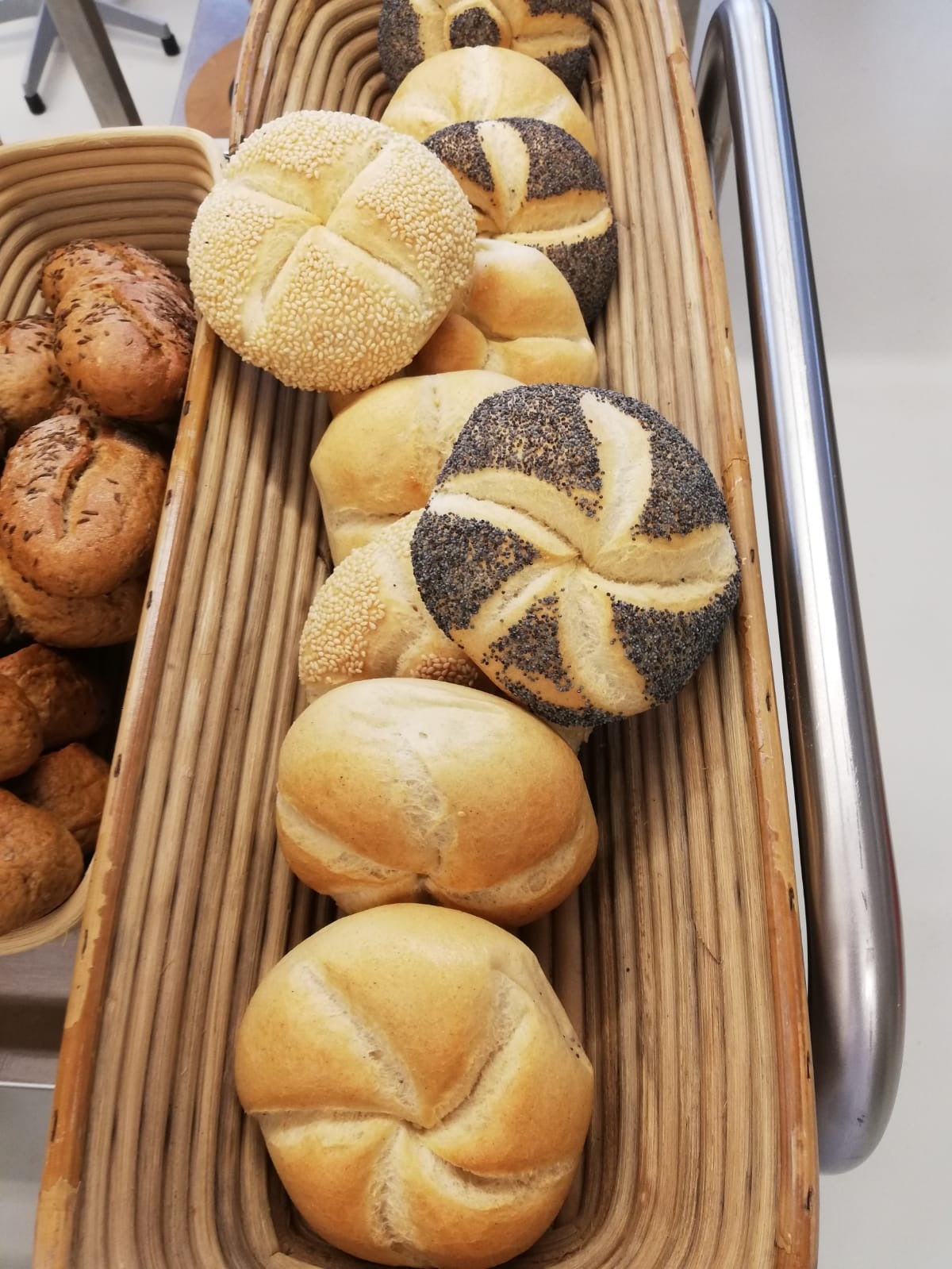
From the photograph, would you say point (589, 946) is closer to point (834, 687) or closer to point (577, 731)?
point (577, 731)

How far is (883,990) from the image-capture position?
66 cm

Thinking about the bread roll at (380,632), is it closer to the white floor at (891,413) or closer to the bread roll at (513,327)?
the bread roll at (513,327)

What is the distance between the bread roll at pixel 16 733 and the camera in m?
1.00

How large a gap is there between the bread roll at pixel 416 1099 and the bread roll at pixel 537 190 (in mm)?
867

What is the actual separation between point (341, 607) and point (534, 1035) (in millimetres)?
447

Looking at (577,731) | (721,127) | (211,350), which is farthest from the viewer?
(721,127)

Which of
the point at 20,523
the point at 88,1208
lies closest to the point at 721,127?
the point at 20,523

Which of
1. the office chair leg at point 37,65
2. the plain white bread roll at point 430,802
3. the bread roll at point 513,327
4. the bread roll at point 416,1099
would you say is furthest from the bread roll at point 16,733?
the office chair leg at point 37,65

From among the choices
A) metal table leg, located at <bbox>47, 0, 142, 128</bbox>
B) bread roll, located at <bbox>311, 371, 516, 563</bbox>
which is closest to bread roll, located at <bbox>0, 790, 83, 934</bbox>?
bread roll, located at <bbox>311, 371, 516, 563</bbox>

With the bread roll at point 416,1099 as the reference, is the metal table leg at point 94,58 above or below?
above

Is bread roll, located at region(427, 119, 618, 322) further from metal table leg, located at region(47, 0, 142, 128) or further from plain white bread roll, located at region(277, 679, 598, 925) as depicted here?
metal table leg, located at region(47, 0, 142, 128)

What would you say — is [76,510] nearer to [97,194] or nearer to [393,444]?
[393,444]

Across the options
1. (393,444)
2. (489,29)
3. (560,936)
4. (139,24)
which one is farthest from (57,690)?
(139,24)

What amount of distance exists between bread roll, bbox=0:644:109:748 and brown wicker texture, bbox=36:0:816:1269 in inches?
11.4
